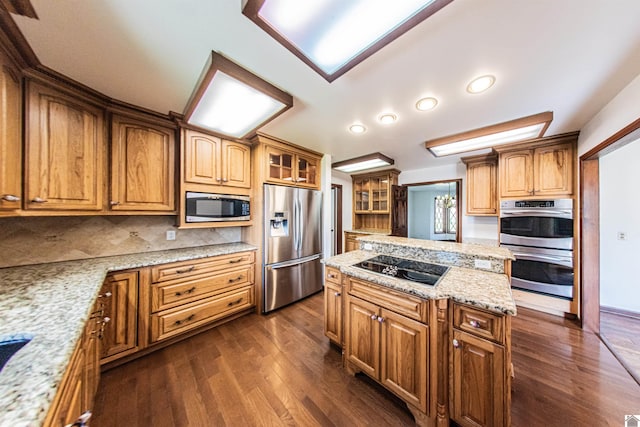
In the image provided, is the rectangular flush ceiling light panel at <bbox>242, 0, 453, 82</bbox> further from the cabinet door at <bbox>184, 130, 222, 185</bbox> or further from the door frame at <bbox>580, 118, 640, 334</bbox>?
the door frame at <bbox>580, 118, 640, 334</bbox>

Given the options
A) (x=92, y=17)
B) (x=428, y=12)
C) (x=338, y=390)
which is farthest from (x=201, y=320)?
(x=428, y=12)

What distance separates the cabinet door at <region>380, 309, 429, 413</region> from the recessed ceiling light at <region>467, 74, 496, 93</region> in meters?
1.77

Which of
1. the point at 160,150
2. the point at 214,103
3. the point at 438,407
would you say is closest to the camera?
the point at 438,407

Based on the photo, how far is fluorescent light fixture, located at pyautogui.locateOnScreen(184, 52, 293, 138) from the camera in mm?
1371

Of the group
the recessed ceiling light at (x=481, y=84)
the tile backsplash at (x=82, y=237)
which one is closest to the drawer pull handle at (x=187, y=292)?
the tile backsplash at (x=82, y=237)

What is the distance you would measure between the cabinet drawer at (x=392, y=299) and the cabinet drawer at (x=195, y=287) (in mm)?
1482

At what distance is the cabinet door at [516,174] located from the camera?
107 inches

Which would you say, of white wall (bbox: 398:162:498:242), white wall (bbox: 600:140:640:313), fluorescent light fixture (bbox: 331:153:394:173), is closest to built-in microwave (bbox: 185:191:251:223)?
fluorescent light fixture (bbox: 331:153:394:173)

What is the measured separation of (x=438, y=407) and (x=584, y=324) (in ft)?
8.16

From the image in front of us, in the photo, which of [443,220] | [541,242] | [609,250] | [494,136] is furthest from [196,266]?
[443,220]

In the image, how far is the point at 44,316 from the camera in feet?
3.05

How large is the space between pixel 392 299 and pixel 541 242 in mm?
2666

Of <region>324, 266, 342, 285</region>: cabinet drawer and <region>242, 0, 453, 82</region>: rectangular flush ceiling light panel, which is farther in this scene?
<region>324, 266, 342, 285</region>: cabinet drawer

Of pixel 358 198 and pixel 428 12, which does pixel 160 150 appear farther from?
pixel 358 198
